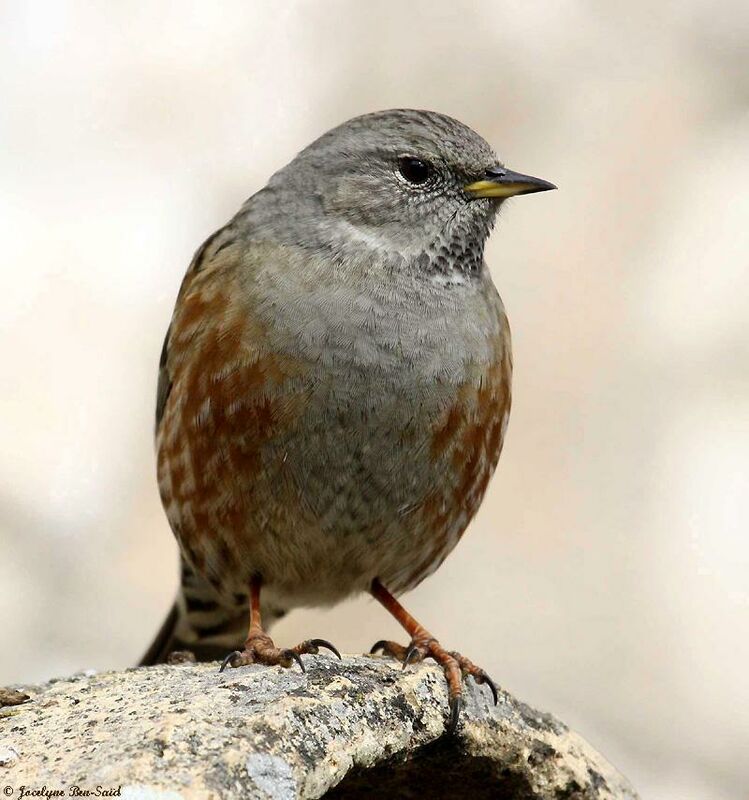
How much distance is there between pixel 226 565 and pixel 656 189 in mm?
4108

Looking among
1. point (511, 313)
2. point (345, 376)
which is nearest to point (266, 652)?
point (345, 376)

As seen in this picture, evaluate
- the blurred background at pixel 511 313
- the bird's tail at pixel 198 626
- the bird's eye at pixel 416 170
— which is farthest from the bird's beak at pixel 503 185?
the blurred background at pixel 511 313

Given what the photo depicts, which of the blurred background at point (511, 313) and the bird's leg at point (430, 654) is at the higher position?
the blurred background at point (511, 313)

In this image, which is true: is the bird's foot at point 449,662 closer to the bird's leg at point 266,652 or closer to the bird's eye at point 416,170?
the bird's leg at point 266,652

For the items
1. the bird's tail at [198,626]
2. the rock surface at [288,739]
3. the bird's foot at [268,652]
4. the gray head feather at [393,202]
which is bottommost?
the rock surface at [288,739]

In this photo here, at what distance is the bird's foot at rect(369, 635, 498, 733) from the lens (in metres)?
3.12

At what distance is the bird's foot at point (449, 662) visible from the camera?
3116 mm

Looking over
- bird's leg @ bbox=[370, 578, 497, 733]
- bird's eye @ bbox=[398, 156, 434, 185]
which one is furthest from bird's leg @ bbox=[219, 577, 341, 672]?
bird's eye @ bbox=[398, 156, 434, 185]

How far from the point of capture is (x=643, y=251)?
7.20m

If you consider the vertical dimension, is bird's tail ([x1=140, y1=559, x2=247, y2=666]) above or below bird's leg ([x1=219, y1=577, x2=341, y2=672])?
above

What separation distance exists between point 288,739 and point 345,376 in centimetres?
132

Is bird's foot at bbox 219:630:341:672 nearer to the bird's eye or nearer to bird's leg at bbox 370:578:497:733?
bird's leg at bbox 370:578:497:733

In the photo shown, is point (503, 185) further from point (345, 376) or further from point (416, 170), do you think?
point (345, 376)

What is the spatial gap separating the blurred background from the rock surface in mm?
2710
